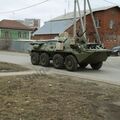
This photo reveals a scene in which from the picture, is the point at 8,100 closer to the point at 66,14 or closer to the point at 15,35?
the point at 66,14

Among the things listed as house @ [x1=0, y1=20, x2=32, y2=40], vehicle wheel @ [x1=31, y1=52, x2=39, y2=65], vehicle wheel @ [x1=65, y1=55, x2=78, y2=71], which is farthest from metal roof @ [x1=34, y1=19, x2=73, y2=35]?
vehicle wheel @ [x1=65, y1=55, x2=78, y2=71]

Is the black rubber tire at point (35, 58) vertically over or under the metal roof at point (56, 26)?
under

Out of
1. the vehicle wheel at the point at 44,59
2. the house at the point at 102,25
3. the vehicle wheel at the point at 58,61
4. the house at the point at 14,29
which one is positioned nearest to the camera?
the vehicle wheel at the point at 58,61

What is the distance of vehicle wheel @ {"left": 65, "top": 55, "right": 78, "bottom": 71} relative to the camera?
22.5 m

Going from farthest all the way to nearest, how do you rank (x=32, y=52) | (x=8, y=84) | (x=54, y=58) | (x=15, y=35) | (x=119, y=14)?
1. (x=15, y=35)
2. (x=119, y=14)
3. (x=32, y=52)
4. (x=54, y=58)
5. (x=8, y=84)

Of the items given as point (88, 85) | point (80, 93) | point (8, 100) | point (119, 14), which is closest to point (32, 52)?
point (88, 85)

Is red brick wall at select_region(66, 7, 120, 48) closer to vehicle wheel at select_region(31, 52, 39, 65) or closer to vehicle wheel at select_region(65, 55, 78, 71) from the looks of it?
vehicle wheel at select_region(31, 52, 39, 65)

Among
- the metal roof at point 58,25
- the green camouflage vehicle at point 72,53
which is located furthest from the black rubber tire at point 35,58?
the metal roof at point 58,25

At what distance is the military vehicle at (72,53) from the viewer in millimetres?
22344

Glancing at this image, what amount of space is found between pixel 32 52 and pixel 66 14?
45.0 metres

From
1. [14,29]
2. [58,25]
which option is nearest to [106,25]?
[58,25]

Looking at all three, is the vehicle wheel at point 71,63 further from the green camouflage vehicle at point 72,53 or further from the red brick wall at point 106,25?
the red brick wall at point 106,25

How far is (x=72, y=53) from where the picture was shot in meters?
22.6

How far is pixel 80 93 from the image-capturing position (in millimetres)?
12656
